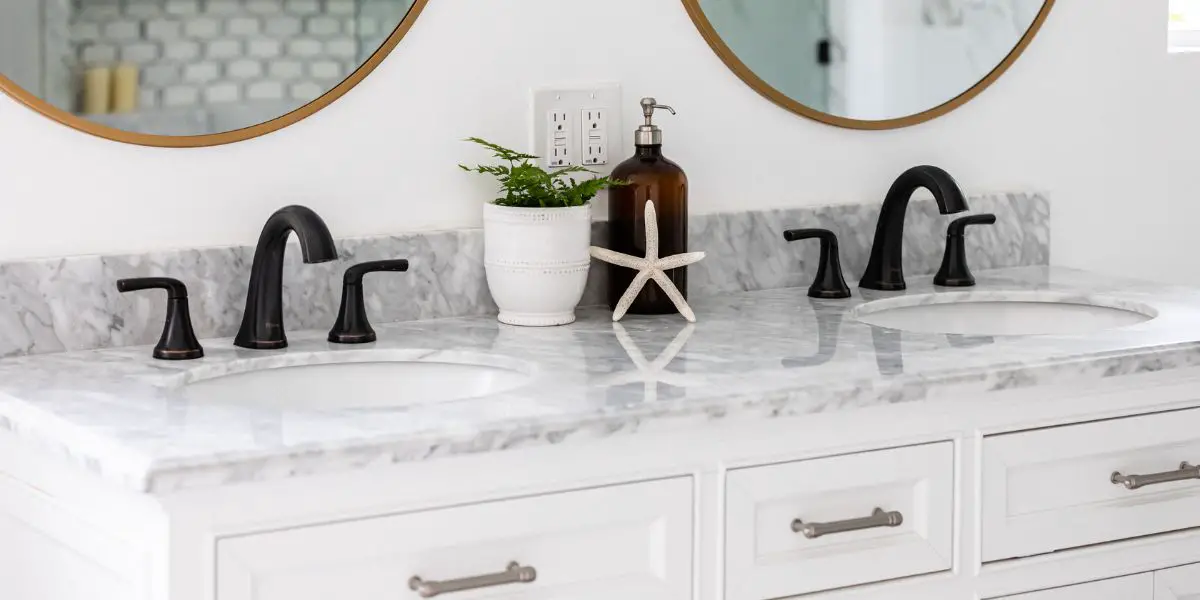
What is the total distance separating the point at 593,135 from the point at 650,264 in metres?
0.21

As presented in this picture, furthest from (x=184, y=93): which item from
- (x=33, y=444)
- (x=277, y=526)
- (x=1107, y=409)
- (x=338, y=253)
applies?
(x=1107, y=409)

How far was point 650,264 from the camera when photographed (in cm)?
183

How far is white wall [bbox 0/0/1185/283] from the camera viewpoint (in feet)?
5.49

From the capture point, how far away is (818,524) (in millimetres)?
1491

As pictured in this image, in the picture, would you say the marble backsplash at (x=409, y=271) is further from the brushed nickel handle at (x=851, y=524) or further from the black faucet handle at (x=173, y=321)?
the brushed nickel handle at (x=851, y=524)

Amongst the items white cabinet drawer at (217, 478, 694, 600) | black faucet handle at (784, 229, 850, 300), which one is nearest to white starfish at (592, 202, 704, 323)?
black faucet handle at (784, 229, 850, 300)

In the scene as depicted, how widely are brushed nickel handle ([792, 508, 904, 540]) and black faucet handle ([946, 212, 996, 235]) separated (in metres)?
0.67

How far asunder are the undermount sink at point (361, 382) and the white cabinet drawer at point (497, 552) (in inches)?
9.7


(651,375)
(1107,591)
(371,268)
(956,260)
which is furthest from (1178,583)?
(371,268)

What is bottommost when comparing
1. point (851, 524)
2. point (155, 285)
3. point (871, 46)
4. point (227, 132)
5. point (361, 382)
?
point (851, 524)

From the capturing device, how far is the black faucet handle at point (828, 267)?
200 centimetres

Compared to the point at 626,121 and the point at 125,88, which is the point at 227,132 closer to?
the point at 125,88

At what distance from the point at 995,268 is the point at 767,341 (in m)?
0.70

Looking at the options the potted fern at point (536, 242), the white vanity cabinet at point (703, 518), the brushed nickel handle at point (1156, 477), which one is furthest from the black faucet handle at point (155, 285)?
the brushed nickel handle at point (1156, 477)
